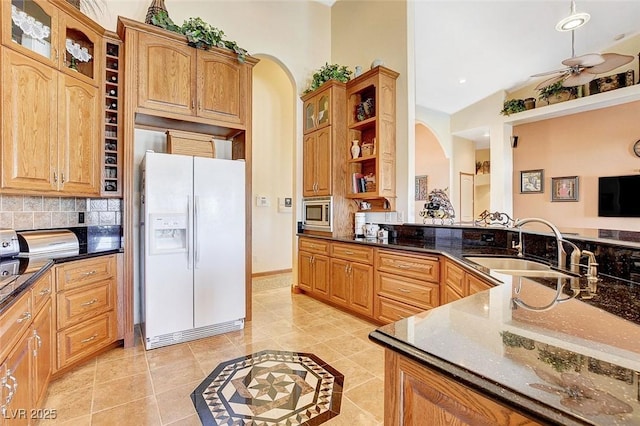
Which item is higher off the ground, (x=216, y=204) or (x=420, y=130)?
(x=420, y=130)

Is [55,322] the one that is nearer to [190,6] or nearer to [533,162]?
[190,6]

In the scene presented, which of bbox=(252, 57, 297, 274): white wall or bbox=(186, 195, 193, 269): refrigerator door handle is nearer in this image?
bbox=(186, 195, 193, 269): refrigerator door handle

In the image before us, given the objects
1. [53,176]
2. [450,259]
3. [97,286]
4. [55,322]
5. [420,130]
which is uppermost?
[420,130]

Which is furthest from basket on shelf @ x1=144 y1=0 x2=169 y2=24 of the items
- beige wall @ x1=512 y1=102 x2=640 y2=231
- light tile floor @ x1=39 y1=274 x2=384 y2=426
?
beige wall @ x1=512 y1=102 x2=640 y2=231

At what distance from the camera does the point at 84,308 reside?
2.27 m

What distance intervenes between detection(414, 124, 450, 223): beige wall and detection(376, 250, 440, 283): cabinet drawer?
14.8ft

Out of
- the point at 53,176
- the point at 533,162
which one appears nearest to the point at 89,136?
the point at 53,176

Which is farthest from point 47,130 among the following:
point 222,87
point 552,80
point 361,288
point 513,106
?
point 513,106

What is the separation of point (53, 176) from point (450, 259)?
3.08m

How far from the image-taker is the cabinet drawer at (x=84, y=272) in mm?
2098

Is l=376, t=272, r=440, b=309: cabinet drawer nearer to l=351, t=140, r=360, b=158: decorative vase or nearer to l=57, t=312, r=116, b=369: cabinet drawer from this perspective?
l=351, t=140, r=360, b=158: decorative vase

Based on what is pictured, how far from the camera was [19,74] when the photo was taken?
199 cm

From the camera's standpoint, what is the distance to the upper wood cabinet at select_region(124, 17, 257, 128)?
263cm

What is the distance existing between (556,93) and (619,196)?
A: 2.06 m
